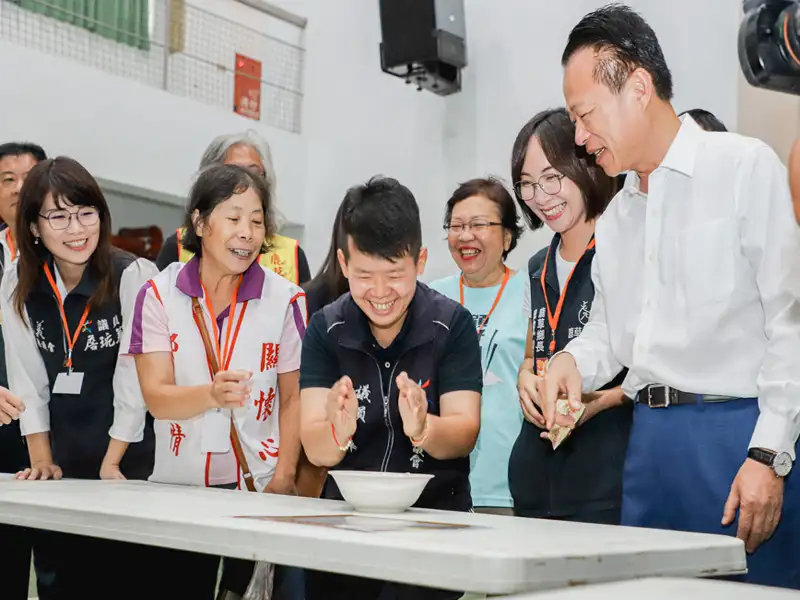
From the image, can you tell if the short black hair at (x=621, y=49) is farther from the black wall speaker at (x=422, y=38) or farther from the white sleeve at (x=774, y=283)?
the black wall speaker at (x=422, y=38)

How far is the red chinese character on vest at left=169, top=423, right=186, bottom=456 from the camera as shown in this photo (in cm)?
233

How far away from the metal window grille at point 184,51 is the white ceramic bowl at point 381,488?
515cm

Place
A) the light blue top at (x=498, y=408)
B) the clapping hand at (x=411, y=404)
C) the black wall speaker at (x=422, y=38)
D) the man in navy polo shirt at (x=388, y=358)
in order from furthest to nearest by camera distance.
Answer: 1. the black wall speaker at (x=422, y=38)
2. the light blue top at (x=498, y=408)
3. the man in navy polo shirt at (x=388, y=358)
4. the clapping hand at (x=411, y=404)

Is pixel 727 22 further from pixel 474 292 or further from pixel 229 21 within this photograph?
pixel 229 21

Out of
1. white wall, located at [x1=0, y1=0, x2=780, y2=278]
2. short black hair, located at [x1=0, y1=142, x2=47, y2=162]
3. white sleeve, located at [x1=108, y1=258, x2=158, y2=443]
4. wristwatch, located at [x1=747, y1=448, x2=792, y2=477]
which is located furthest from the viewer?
white wall, located at [x1=0, y1=0, x2=780, y2=278]

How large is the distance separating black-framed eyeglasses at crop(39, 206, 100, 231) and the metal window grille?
3.82 m

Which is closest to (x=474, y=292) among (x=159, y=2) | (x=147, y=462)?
(x=147, y=462)

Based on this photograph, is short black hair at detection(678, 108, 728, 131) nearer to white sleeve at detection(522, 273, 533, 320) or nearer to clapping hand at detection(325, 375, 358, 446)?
white sleeve at detection(522, 273, 533, 320)

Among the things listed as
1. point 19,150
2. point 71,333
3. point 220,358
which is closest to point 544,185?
point 220,358

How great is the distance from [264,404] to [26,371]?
64cm

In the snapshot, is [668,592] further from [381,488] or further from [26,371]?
[26,371]

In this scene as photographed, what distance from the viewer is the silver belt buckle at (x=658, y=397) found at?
1.66m

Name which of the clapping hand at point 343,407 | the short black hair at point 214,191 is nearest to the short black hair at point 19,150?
the short black hair at point 214,191

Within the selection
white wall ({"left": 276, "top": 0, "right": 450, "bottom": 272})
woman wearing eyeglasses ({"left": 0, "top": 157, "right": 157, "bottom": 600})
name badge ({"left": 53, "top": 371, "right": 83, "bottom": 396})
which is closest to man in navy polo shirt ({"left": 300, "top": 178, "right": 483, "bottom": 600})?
woman wearing eyeglasses ({"left": 0, "top": 157, "right": 157, "bottom": 600})
